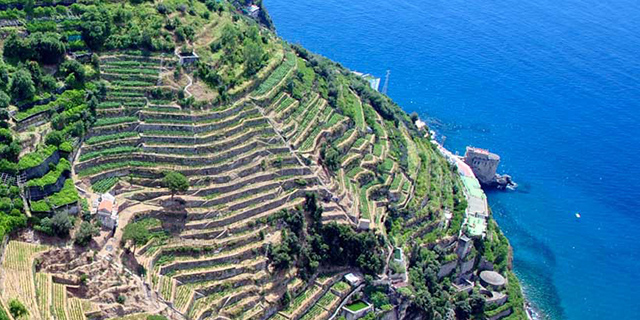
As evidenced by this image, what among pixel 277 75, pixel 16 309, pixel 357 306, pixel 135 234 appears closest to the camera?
pixel 16 309

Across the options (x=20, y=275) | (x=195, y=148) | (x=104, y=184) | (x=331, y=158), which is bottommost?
(x=20, y=275)

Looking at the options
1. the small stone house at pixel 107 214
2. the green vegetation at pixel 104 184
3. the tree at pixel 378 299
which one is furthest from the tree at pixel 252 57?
the tree at pixel 378 299

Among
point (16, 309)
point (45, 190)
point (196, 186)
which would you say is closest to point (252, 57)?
point (196, 186)

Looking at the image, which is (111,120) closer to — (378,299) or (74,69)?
(74,69)

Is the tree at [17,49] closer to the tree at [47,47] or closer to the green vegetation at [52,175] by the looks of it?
the tree at [47,47]

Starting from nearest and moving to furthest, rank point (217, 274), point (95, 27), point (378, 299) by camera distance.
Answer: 1. point (217, 274)
2. point (378, 299)
3. point (95, 27)

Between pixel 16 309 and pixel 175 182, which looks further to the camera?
pixel 175 182
